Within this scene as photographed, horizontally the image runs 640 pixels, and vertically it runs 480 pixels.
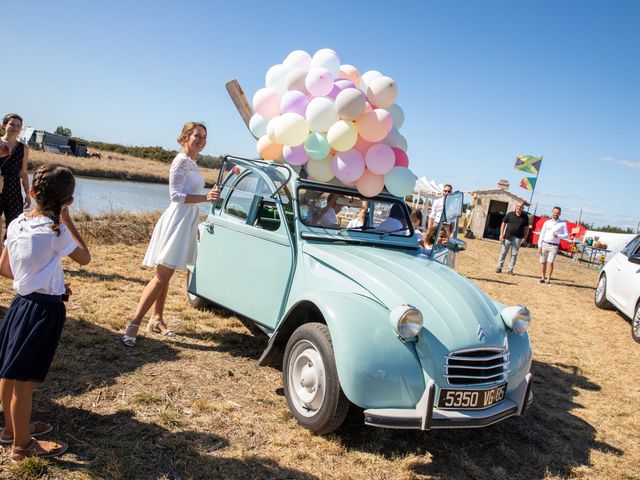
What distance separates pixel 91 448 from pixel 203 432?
69cm

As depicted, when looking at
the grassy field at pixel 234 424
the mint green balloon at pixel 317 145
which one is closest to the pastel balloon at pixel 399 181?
the mint green balloon at pixel 317 145

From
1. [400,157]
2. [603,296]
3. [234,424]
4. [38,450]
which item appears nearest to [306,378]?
[234,424]

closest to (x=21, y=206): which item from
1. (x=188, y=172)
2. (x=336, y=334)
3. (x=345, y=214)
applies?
(x=188, y=172)

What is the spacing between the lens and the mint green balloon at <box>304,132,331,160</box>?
14.6ft

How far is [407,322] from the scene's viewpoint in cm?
323

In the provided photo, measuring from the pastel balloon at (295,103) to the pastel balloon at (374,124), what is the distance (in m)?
0.52

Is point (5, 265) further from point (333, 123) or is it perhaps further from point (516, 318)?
point (516, 318)

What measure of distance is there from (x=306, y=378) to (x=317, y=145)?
6.73 feet

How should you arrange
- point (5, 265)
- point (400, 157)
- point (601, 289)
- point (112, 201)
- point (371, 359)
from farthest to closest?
point (112, 201) < point (601, 289) < point (400, 157) < point (371, 359) < point (5, 265)

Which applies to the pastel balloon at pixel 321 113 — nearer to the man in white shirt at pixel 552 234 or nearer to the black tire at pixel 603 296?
the black tire at pixel 603 296

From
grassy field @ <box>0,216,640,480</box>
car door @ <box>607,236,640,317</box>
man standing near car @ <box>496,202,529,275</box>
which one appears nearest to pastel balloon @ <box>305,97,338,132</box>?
grassy field @ <box>0,216,640,480</box>

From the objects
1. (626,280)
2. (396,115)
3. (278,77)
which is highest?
(278,77)

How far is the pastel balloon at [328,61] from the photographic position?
4641 mm

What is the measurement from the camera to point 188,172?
4645mm
